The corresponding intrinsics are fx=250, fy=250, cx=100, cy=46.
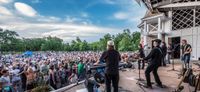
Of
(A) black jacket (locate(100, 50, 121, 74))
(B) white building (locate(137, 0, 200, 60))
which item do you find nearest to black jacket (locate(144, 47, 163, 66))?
(A) black jacket (locate(100, 50, 121, 74))

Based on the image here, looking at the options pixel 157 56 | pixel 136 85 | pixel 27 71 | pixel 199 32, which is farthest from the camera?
pixel 199 32

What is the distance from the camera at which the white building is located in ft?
68.9

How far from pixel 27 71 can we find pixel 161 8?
1427 cm

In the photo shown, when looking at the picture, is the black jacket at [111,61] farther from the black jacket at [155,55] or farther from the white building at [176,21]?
the white building at [176,21]

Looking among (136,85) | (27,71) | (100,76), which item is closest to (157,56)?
(136,85)

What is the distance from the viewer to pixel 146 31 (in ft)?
82.3

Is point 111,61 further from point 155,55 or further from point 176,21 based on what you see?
point 176,21

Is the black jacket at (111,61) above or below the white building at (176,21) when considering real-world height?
below

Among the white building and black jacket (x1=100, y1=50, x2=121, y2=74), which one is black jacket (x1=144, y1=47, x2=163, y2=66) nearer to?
black jacket (x1=100, y1=50, x2=121, y2=74)

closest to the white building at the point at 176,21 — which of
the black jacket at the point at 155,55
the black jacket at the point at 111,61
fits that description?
the black jacket at the point at 155,55

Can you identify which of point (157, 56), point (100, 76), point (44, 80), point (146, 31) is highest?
point (146, 31)

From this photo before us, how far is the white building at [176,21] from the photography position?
21002 millimetres

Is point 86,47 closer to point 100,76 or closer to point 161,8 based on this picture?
point 161,8

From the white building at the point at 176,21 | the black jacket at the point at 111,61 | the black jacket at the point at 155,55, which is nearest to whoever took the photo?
the black jacket at the point at 111,61
